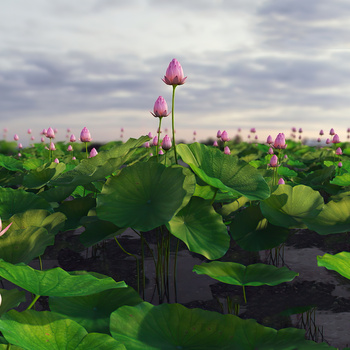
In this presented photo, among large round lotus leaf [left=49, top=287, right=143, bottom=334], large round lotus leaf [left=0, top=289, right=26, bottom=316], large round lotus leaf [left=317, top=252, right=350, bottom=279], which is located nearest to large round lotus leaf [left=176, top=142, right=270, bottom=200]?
large round lotus leaf [left=317, top=252, right=350, bottom=279]

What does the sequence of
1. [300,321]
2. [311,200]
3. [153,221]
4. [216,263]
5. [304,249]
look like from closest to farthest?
[153,221] < [216,263] < [300,321] < [311,200] < [304,249]

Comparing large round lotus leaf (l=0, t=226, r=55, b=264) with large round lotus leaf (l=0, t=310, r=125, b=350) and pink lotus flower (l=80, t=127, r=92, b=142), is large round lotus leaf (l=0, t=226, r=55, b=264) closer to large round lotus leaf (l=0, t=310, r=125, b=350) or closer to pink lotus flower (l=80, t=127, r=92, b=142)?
large round lotus leaf (l=0, t=310, r=125, b=350)

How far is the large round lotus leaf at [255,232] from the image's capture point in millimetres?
2264

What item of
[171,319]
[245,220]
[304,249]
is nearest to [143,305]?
[171,319]

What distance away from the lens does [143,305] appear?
4.59 ft

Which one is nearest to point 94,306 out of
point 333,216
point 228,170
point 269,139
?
point 228,170

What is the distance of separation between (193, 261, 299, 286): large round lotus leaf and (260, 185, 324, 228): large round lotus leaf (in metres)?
Result: 0.46

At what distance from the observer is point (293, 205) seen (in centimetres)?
230

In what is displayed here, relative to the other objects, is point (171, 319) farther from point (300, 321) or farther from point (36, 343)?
point (300, 321)

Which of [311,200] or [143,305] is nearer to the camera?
[143,305]

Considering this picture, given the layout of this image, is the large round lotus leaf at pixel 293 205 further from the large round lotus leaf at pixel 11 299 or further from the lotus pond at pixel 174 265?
the large round lotus leaf at pixel 11 299

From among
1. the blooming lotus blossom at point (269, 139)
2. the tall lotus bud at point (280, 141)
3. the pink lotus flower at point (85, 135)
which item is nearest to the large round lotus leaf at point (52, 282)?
the pink lotus flower at point (85, 135)

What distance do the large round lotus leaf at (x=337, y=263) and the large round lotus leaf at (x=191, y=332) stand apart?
0.94 feet

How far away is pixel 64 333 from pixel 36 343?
83 mm
